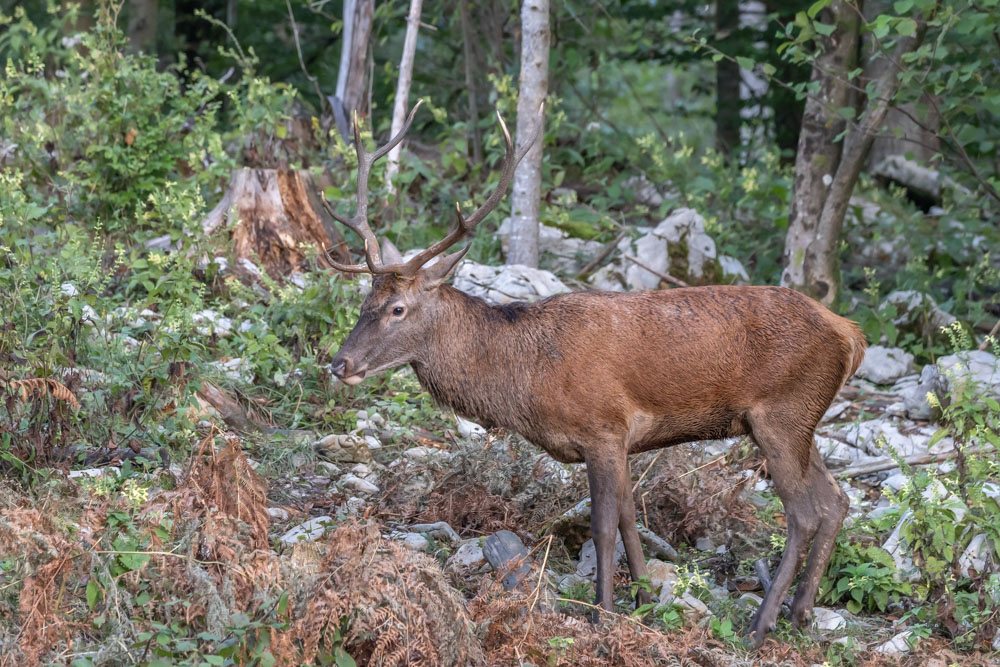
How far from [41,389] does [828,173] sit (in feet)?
23.7

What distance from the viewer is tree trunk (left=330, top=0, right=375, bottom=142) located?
39.1ft

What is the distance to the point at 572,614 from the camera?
219 inches

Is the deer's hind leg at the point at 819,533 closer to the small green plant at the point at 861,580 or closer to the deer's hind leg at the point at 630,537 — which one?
the small green plant at the point at 861,580

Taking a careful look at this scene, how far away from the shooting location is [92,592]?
441cm

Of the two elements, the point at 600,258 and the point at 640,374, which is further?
the point at 600,258

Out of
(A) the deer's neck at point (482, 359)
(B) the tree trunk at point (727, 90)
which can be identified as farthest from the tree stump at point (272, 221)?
(B) the tree trunk at point (727, 90)

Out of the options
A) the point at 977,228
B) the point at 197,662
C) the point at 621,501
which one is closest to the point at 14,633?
the point at 197,662

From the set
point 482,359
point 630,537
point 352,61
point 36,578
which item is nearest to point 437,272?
point 482,359

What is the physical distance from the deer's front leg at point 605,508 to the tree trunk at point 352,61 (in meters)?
7.02

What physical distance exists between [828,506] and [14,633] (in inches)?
158

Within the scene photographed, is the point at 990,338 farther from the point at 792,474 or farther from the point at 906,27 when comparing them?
the point at 906,27

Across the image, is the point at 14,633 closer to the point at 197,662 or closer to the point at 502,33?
the point at 197,662

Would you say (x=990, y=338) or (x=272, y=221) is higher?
(x=990, y=338)

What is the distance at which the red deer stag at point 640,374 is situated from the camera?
226 inches
